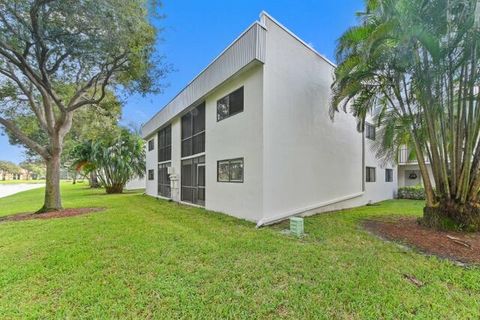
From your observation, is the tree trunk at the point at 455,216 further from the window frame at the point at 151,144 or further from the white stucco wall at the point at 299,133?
the window frame at the point at 151,144

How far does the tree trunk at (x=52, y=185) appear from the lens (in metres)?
10.9

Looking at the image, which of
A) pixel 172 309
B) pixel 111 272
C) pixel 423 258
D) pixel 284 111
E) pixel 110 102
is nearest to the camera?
pixel 172 309

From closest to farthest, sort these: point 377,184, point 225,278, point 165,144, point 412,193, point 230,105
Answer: point 225,278 → point 230,105 → point 377,184 → point 412,193 → point 165,144

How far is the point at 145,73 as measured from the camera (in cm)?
1148

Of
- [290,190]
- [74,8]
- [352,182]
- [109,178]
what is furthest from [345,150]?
[109,178]

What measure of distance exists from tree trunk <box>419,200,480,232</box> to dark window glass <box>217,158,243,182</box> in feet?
19.6

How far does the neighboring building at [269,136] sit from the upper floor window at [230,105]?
38mm

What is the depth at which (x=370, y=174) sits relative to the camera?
14133 millimetres

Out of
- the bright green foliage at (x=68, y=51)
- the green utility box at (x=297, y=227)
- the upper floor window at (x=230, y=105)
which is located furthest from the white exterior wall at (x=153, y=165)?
the green utility box at (x=297, y=227)

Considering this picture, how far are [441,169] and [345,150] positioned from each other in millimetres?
4604

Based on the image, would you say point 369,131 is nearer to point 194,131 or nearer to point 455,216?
point 455,216

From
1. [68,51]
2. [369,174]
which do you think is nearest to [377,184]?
[369,174]

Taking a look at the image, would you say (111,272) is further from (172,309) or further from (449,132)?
(449,132)

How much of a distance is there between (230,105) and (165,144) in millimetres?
8985
